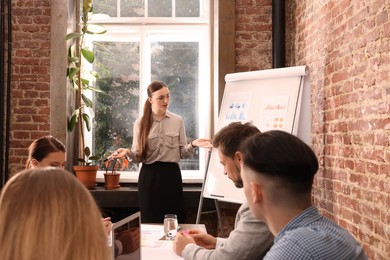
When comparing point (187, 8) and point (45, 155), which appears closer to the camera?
point (45, 155)

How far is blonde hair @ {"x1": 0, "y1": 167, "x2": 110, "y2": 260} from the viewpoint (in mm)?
984

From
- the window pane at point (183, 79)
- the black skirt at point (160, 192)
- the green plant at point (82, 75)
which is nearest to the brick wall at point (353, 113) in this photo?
the black skirt at point (160, 192)

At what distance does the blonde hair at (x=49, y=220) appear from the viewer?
984 mm

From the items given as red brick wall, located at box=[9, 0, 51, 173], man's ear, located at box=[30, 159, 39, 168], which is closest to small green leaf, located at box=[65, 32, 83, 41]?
red brick wall, located at box=[9, 0, 51, 173]

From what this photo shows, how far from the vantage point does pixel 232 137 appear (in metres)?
2.57

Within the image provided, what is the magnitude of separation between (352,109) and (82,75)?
3100 mm

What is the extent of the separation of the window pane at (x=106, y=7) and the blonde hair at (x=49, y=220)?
4.95 m

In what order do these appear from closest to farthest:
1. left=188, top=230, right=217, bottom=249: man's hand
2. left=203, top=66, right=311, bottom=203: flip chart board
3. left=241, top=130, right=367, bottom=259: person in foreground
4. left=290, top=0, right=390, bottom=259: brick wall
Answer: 1. left=241, top=130, right=367, bottom=259: person in foreground
2. left=188, top=230, right=217, bottom=249: man's hand
3. left=290, top=0, right=390, bottom=259: brick wall
4. left=203, top=66, right=311, bottom=203: flip chart board

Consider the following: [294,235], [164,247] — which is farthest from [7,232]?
[164,247]

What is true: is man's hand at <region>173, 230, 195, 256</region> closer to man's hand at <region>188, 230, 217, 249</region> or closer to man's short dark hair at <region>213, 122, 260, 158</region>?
man's hand at <region>188, 230, 217, 249</region>

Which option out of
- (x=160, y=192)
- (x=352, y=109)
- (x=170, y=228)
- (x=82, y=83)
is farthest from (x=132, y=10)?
(x=170, y=228)

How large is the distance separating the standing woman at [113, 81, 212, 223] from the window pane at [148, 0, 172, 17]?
1288 millimetres

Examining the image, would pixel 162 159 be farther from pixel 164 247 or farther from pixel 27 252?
pixel 27 252

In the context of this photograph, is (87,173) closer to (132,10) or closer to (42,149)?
(132,10)
